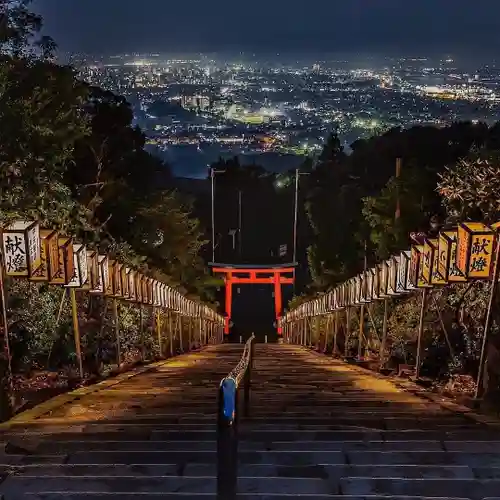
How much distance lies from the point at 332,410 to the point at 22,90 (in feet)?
26.7

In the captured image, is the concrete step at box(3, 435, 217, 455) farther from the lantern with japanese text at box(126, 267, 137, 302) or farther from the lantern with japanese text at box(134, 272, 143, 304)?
the lantern with japanese text at box(134, 272, 143, 304)

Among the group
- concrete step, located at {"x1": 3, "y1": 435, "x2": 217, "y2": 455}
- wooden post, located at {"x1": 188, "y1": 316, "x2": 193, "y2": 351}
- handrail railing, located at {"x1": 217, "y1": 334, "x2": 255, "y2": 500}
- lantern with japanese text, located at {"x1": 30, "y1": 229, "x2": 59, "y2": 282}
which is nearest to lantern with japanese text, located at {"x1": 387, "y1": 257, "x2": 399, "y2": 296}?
lantern with japanese text, located at {"x1": 30, "y1": 229, "x2": 59, "y2": 282}

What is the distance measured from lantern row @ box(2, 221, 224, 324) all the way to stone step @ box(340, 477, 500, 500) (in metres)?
Result: 5.92

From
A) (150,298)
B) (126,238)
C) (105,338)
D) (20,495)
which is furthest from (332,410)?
(126,238)

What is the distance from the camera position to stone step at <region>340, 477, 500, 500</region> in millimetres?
3342

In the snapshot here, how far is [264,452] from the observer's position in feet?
13.2

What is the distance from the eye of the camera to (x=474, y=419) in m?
5.35

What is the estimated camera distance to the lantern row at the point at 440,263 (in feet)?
26.9

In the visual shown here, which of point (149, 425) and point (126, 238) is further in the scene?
point (126, 238)

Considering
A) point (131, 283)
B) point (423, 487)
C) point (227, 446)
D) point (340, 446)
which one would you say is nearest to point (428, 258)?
point (340, 446)

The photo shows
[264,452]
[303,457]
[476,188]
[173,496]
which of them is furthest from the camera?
[476,188]

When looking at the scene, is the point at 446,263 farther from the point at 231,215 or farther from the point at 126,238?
the point at 231,215

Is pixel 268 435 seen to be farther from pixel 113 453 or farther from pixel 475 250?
pixel 475 250

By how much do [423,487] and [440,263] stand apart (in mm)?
6040
